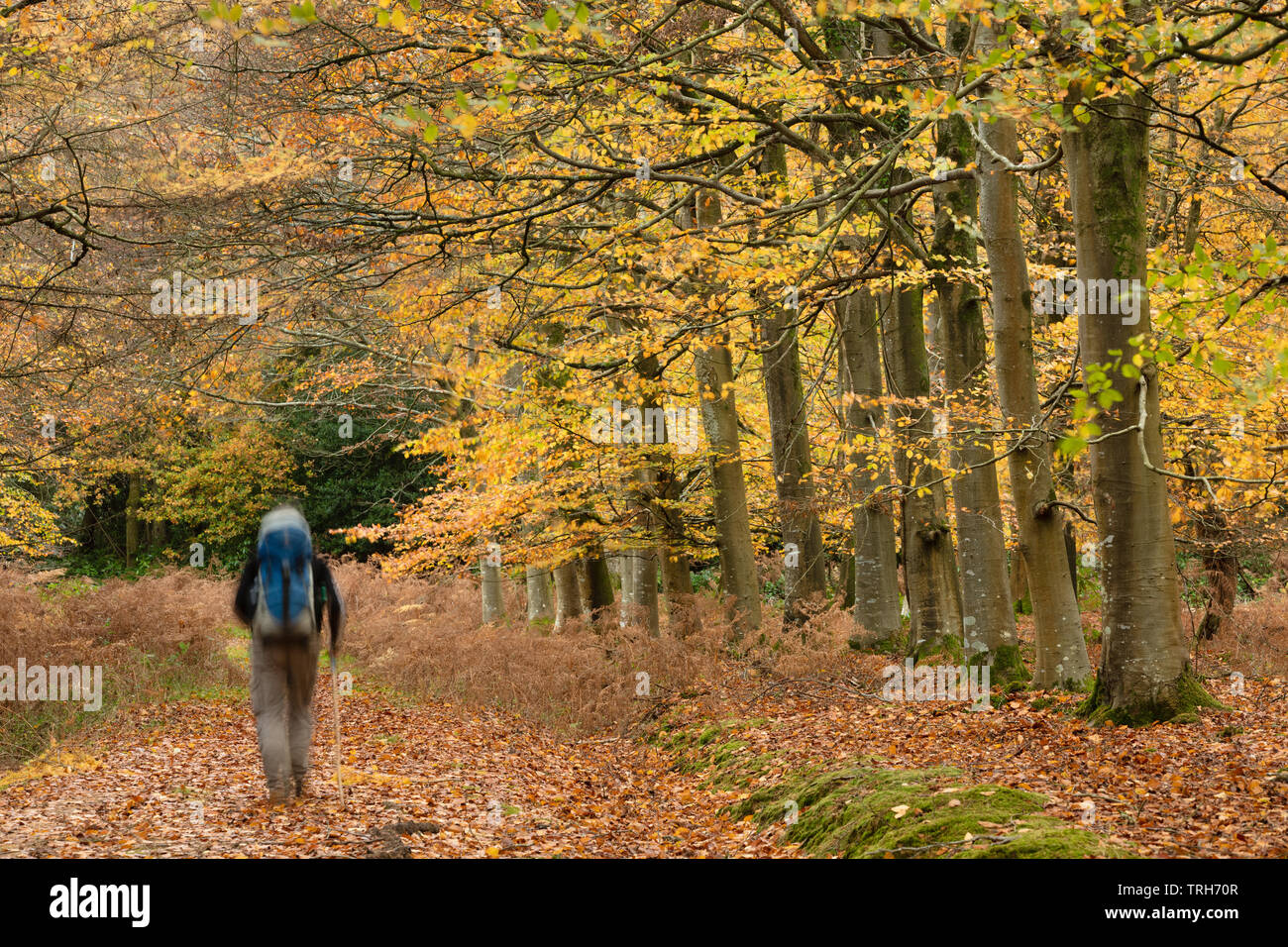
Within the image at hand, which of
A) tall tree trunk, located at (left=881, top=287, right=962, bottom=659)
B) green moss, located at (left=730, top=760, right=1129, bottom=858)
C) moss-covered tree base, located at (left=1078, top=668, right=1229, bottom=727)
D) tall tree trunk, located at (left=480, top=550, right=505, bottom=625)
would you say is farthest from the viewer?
tall tree trunk, located at (left=480, top=550, right=505, bottom=625)

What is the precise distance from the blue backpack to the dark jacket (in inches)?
1.7

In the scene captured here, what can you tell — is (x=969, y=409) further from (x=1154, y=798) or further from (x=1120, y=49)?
(x=1154, y=798)

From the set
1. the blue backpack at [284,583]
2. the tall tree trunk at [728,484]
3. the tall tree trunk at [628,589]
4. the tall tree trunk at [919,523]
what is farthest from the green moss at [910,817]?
the tall tree trunk at [628,589]

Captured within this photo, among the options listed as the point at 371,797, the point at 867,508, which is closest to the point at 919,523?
the point at 867,508

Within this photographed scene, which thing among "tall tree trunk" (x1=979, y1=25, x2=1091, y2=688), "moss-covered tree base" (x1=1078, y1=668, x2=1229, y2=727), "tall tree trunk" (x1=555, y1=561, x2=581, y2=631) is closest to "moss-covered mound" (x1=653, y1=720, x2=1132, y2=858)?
"moss-covered tree base" (x1=1078, y1=668, x2=1229, y2=727)

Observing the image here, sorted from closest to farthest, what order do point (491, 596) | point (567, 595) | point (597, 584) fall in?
point (567, 595) → point (597, 584) → point (491, 596)

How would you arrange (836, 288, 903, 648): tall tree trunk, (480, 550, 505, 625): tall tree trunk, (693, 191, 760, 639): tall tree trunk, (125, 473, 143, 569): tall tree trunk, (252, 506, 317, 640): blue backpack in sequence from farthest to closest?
(125, 473, 143, 569): tall tree trunk < (480, 550, 505, 625): tall tree trunk < (693, 191, 760, 639): tall tree trunk < (836, 288, 903, 648): tall tree trunk < (252, 506, 317, 640): blue backpack

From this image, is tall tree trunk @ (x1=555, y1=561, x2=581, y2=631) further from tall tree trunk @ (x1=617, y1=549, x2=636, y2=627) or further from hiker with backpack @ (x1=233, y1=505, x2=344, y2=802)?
hiker with backpack @ (x1=233, y1=505, x2=344, y2=802)

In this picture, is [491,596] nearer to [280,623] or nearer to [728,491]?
[728,491]

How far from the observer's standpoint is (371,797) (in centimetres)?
734

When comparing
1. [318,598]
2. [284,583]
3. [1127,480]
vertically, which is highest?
[1127,480]

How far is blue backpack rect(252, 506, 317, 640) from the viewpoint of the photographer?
254 inches

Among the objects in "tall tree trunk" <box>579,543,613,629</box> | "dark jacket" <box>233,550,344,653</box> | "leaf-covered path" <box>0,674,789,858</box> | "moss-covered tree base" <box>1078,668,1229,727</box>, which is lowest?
"leaf-covered path" <box>0,674,789,858</box>

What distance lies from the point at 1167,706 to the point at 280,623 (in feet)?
20.8
